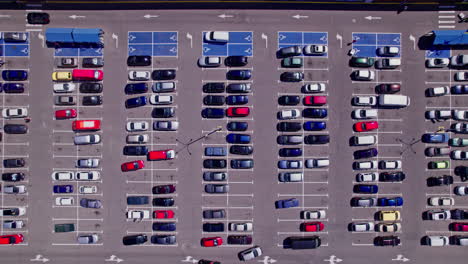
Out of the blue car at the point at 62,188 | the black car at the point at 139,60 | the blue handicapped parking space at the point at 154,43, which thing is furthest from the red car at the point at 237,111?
the blue car at the point at 62,188

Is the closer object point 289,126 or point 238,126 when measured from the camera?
point 289,126

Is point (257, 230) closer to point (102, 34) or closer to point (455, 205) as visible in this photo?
point (455, 205)

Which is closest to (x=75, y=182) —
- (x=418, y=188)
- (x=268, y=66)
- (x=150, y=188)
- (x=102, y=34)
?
(x=150, y=188)

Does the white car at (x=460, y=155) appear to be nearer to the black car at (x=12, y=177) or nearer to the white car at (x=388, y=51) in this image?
the white car at (x=388, y=51)

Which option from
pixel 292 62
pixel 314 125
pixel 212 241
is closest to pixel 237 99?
pixel 292 62

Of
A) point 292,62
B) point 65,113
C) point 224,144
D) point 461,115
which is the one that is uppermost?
point 292,62

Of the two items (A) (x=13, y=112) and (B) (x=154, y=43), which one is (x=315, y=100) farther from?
(A) (x=13, y=112)

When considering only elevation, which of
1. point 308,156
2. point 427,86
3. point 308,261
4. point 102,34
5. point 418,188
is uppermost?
point 102,34
